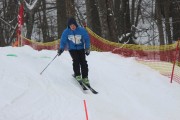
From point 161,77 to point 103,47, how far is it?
4358 mm

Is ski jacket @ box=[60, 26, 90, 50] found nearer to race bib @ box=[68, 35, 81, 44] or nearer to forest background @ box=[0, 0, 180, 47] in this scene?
race bib @ box=[68, 35, 81, 44]

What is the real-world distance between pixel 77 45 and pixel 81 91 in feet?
4.56

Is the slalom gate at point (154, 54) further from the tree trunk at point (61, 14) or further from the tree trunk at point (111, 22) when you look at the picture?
the tree trunk at point (61, 14)

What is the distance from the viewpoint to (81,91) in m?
9.94

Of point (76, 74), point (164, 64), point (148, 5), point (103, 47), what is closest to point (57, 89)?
point (76, 74)

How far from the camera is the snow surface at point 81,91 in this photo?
786cm

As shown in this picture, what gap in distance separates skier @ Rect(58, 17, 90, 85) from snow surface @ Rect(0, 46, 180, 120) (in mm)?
327

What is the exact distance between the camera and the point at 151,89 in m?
11.3

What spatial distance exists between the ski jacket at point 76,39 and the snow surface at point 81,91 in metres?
0.87

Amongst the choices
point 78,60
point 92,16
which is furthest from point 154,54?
point 92,16

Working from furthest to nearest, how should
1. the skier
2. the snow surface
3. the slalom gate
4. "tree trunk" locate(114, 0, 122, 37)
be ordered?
"tree trunk" locate(114, 0, 122, 37) → the slalom gate → the skier → the snow surface

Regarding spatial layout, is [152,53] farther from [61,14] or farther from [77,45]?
[61,14]

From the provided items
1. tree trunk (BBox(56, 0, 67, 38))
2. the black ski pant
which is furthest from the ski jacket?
tree trunk (BBox(56, 0, 67, 38))

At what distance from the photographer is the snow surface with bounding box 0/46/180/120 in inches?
310
